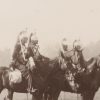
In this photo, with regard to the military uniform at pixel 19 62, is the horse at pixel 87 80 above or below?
below

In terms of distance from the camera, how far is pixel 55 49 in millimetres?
9289

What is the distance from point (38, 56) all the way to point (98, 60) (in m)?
1.14

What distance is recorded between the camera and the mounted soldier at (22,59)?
7.71 m

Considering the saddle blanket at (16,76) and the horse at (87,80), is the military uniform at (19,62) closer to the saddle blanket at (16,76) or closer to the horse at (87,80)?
the saddle blanket at (16,76)

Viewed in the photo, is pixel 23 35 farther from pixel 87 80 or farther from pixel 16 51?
pixel 87 80

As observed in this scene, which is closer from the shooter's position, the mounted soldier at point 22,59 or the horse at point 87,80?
the mounted soldier at point 22,59

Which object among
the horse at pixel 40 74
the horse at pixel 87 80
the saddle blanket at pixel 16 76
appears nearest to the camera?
the horse at pixel 40 74

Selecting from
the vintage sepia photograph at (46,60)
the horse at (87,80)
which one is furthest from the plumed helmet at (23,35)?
the horse at (87,80)

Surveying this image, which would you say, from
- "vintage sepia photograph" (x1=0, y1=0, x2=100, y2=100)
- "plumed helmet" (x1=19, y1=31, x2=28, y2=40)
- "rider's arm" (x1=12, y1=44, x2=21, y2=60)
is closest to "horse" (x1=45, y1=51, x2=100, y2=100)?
"vintage sepia photograph" (x1=0, y1=0, x2=100, y2=100)

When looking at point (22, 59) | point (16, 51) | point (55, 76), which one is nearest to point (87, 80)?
point (55, 76)

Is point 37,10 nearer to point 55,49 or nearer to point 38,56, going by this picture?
point 55,49

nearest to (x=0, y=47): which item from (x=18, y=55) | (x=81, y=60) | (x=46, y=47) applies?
(x=46, y=47)

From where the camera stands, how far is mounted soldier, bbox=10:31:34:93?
7707mm

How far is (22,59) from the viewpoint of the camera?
7812mm
